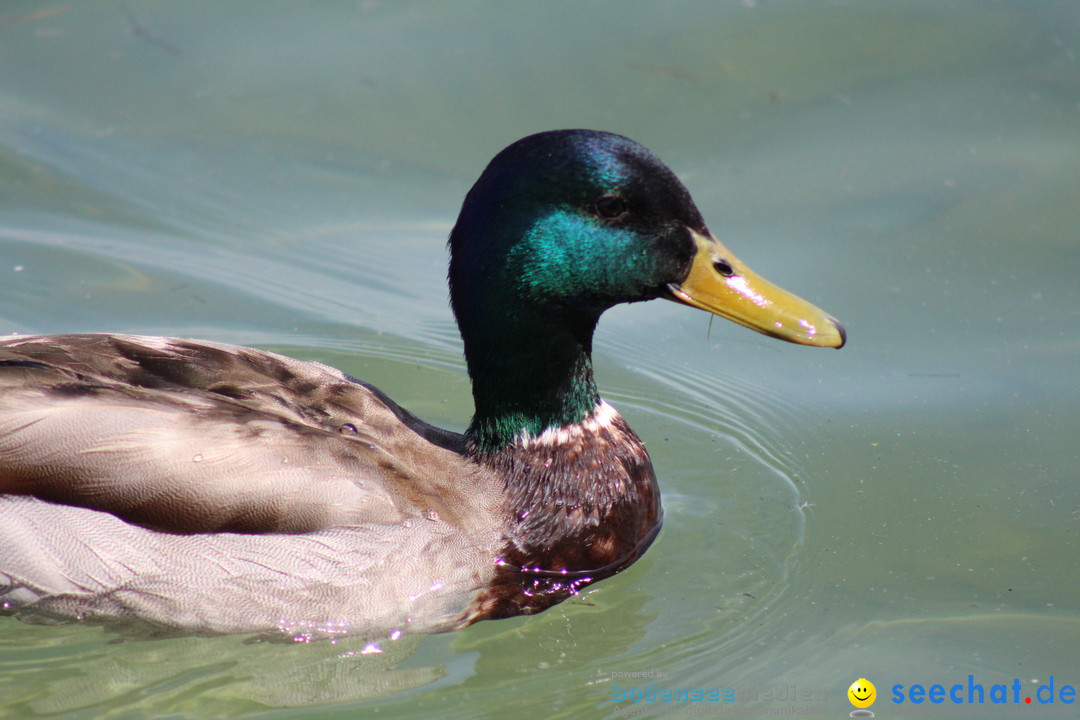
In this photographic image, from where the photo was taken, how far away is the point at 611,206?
182 inches

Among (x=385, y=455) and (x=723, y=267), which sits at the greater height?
(x=723, y=267)

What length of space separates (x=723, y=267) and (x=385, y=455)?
1.38m

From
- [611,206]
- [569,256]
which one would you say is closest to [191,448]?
[569,256]

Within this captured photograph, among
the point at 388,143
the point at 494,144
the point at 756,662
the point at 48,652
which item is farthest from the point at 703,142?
the point at 48,652

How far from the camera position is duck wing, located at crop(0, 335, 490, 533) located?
4.26 meters

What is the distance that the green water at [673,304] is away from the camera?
4.44 meters

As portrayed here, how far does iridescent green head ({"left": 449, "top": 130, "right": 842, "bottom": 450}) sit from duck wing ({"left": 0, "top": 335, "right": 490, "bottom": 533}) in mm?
539

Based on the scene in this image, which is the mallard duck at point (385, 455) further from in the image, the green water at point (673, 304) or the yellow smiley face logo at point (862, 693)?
the yellow smiley face logo at point (862, 693)

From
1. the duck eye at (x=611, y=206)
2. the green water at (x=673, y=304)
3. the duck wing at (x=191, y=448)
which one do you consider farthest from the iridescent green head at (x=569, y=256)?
the green water at (x=673, y=304)

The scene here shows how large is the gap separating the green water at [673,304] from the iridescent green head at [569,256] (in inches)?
37.5

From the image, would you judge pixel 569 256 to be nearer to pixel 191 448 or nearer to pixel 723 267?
pixel 723 267

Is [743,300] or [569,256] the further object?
[743,300]

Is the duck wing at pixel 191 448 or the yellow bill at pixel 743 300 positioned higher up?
the yellow bill at pixel 743 300

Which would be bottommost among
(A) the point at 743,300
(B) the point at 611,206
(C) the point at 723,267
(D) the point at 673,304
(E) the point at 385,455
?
(E) the point at 385,455
